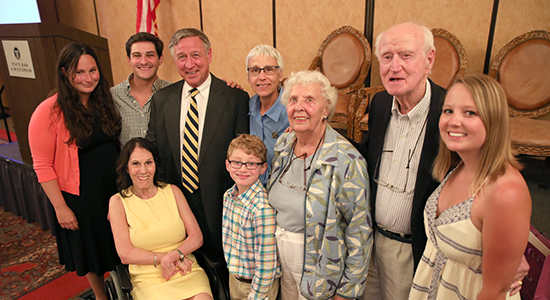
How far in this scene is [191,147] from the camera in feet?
6.75

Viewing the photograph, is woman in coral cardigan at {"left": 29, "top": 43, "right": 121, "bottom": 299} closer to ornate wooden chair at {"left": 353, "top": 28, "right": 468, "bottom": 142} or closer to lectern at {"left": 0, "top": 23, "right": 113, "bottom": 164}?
lectern at {"left": 0, "top": 23, "right": 113, "bottom": 164}

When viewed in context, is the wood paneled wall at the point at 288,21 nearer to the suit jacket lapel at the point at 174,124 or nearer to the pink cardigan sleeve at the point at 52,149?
the suit jacket lapel at the point at 174,124

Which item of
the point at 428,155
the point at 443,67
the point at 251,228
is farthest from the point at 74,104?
the point at 443,67

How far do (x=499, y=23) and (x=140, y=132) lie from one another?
3394 millimetres

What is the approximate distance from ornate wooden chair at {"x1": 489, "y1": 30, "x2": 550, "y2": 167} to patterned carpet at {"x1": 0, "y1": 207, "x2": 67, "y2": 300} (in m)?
4.30

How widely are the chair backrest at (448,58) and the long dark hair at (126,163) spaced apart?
2653mm

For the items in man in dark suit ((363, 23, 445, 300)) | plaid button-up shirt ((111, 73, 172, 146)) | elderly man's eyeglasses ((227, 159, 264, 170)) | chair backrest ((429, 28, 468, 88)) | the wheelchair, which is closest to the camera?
man in dark suit ((363, 23, 445, 300))

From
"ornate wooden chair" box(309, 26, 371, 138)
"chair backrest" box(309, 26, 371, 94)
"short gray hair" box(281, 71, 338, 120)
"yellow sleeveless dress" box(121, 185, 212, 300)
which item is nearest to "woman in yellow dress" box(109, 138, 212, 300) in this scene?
"yellow sleeveless dress" box(121, 185, 212, 300)

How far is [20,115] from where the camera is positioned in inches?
150

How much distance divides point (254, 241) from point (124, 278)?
767 mm

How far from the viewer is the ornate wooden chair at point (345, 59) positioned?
355cm

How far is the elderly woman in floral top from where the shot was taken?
146 centimetres

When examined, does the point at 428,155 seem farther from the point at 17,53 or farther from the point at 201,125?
the point at 17,53

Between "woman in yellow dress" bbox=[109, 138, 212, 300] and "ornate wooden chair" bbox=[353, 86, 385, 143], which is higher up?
"ornate wooden chair" bbox=[353, 86, 385, 143]
